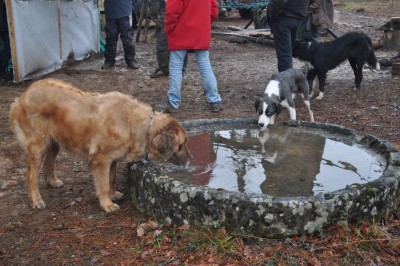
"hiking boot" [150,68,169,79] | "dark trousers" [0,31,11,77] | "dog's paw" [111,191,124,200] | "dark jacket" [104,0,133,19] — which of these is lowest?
"hiking boot" [150,68,169,79]

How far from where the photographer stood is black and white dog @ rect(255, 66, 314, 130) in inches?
261

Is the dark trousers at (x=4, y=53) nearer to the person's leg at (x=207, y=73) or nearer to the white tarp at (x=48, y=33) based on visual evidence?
the white tarp at (x=48, y=33)

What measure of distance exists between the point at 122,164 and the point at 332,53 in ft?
17.5

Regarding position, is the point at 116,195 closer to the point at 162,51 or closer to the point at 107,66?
the point at 162,51

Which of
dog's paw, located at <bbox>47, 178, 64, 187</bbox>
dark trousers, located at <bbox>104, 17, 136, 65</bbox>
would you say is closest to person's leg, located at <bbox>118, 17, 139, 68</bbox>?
dark trousers, located at <bbox>104, 17, 136, 65</bbox>

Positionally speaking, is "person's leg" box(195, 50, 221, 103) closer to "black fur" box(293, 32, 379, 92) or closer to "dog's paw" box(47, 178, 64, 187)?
"black fur" box(293, 32, 379, 92)

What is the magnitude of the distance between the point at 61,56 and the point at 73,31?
99cm

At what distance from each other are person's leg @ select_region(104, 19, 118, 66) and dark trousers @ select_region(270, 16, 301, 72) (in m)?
4.66

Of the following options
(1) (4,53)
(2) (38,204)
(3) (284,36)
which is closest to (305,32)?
(3) (284,36)

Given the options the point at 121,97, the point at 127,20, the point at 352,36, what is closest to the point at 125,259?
the point at 121,97

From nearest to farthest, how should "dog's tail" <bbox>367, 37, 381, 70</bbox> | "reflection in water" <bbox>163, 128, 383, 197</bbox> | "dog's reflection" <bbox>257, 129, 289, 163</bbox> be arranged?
"reflection in water" <bbox>163, 128, 383, 197</bbox> < "dog's reflection" <bbox>257, 129, 289, 163</bbox> < "dog's tail" <bbox>367, 37, 381, 70</bbox>

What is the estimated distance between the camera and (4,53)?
35.6 feet

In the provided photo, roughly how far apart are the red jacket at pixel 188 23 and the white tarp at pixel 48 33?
13.1 feet

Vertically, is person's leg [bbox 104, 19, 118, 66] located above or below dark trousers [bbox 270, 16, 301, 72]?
below
